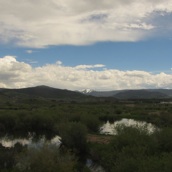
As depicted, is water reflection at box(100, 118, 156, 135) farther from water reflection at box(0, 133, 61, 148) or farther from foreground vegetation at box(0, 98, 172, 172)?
water reflection at box(0, 133, 61, 148)

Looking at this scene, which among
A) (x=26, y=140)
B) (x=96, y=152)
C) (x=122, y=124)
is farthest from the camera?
(x=26, y=140)

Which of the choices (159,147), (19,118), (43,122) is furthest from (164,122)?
(159,147)

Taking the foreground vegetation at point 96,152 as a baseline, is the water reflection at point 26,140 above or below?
below

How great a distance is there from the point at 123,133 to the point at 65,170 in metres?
13.2

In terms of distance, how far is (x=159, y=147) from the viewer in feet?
105

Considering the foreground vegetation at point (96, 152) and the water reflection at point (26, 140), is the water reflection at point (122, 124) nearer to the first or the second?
the foreground vegetation at point (96, 152)

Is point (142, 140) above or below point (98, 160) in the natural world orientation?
above

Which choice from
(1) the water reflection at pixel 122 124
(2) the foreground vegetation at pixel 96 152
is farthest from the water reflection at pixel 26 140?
(1) the water reflection at pixel 122 124

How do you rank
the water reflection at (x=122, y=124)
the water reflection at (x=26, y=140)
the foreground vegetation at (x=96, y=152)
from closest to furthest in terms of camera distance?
the foreground vegetation at (x=96, y=152) < the water reflection at (x=122, y=124) < the water reflection at (x=26, y=140)

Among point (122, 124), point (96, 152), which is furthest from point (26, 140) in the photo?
point (122, 124)

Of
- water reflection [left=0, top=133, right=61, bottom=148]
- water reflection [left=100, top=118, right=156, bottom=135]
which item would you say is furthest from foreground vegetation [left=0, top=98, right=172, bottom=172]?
water reflection [left=0, top=133, right=61, bottom=148]

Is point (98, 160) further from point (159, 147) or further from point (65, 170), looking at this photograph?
point (65, 170)

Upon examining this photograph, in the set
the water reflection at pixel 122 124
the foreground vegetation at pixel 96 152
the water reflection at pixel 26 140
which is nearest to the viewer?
the foreground vegetation at pixel 96 152

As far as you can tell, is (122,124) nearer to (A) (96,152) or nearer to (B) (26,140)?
(A) (96,152)
